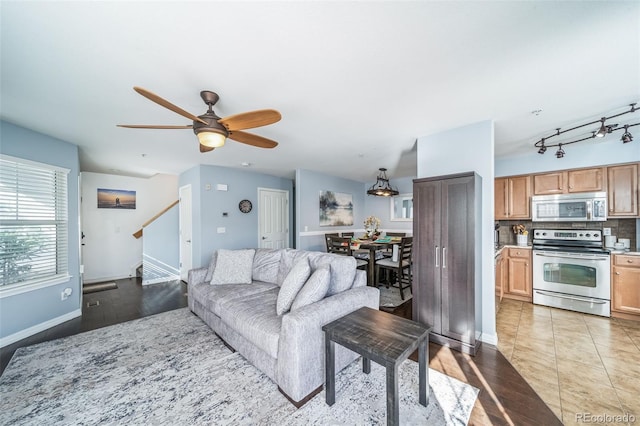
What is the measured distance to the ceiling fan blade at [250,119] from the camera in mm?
1717

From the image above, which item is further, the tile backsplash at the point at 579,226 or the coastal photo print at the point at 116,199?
the coastal photo print at the point at 116,199

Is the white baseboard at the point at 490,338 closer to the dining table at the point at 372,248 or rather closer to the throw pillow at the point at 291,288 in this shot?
the dining table at the point at 372,248

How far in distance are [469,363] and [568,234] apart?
3.10 metres

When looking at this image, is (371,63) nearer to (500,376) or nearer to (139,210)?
(500,376)

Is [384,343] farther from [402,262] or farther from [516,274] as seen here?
[516,274]

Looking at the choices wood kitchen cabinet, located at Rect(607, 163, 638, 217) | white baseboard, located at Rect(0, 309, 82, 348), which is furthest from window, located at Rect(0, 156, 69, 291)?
wood kitchen cabinet, located at Rect(607, 163, 638, 217)

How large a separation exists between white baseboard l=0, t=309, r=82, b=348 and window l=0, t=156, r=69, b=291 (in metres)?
0.52

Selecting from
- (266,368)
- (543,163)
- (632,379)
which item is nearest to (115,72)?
(266,368)

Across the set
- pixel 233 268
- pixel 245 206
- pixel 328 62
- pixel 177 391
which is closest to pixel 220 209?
pixel 245 206

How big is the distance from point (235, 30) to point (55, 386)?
9.99 ft

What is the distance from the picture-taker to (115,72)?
1.72m

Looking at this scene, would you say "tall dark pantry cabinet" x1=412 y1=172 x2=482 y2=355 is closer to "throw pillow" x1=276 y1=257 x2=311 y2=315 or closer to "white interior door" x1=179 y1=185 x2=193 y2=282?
"throw pillow" x1=276 y1=257 x2=311 y2=315

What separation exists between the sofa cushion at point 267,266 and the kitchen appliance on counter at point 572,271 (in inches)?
159

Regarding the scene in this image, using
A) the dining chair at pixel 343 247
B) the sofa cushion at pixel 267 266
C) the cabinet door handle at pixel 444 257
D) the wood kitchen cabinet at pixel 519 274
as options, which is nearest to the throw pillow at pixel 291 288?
the sofa cushion at pixel 267 266
